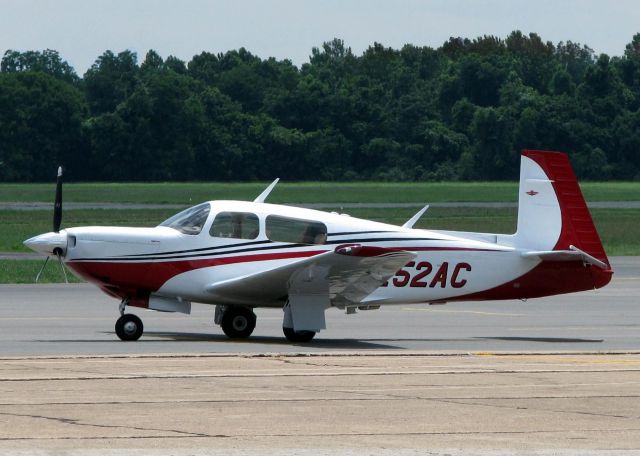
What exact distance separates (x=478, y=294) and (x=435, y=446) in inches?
355

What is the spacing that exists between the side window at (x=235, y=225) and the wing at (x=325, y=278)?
2.13 ft

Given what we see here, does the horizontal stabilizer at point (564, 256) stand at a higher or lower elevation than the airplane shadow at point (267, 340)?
higher

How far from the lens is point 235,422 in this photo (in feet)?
→ 36.2

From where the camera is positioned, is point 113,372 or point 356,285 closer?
point 113,372

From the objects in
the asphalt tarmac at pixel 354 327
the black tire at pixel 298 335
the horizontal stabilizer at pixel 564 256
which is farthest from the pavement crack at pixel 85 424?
the horizontal stabilizer at pixel 564 256

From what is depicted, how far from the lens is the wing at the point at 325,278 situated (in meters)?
17.3

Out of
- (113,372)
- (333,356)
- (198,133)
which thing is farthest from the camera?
(198,133)

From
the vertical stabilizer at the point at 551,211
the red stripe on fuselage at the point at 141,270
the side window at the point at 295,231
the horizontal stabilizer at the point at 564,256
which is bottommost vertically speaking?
the red stripe on fuselage at the point at 141,270

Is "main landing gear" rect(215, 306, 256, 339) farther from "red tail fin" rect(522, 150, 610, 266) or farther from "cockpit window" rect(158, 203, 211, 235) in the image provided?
"red tail fin" rect(522, 150, 610, 266)

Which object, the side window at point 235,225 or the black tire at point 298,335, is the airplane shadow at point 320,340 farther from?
the side window at point 235,225

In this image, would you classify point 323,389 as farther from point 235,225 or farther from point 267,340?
point 235,225

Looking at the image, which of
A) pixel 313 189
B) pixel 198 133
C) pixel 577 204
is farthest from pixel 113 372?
pixel 198 133

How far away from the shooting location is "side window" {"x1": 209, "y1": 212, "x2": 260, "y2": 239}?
1823 centimetres

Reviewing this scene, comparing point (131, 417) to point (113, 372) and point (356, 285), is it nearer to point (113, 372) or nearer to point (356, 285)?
point (113, 372)
